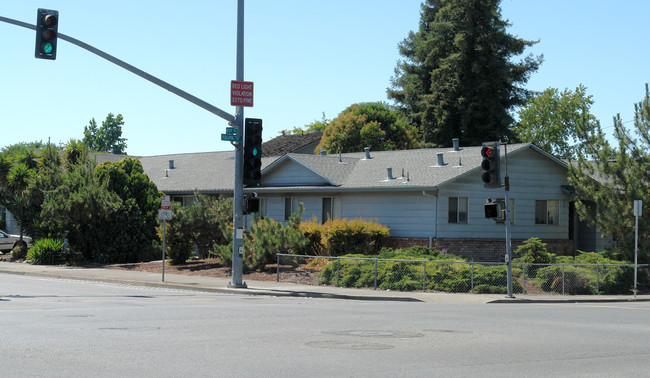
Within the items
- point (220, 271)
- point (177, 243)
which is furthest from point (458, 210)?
point (177, 243)

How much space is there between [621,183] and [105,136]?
101 meters

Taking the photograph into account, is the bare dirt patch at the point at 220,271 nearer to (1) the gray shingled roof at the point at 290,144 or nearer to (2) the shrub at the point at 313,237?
(2) the shrub at the point at 313,237

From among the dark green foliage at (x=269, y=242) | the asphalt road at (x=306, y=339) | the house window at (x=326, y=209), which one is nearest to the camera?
the asphalt road at (x=306, y=339)

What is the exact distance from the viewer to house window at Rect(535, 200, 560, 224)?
3659 centimetres

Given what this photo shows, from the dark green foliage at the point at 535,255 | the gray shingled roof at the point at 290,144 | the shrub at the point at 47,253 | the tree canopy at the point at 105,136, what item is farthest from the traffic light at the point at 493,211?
the tree canopy at the point at 105,136

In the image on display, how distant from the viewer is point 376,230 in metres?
32.6

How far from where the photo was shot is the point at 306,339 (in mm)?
12398

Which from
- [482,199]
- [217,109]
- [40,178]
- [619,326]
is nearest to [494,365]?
[619,326]

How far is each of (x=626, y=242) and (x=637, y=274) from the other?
73.6 inches

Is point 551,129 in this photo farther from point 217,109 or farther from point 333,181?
point 217,109

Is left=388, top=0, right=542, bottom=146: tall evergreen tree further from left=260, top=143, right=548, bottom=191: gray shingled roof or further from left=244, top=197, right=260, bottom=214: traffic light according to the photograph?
left=244, top=197, right=260, bottom=214: traffic light

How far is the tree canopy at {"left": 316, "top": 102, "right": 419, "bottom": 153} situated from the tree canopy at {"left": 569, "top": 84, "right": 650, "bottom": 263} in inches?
1209

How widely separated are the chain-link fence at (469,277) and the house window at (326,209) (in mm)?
8908

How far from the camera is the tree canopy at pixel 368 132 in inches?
2425
